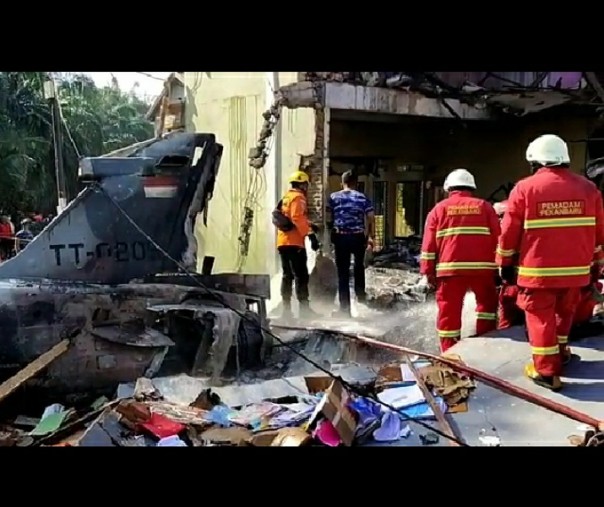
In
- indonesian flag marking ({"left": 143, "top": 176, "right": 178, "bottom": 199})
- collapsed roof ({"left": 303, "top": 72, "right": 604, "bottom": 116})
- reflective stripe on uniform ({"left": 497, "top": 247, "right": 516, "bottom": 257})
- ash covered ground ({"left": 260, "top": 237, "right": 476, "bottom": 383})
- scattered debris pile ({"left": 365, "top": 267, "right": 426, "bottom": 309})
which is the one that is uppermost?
collapsed roof ({"left": 303, "top": 72, "right": 604, "bottom": 116})

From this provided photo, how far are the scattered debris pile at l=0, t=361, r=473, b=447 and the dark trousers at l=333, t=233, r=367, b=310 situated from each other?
3.14m

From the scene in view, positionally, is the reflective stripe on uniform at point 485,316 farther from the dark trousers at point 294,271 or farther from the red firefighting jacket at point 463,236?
the dark trousers at point 294,271

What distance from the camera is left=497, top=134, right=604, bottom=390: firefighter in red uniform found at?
157 inches

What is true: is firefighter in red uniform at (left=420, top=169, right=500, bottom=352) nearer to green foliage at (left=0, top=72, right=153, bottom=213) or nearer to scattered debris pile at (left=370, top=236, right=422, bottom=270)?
scattered debris pile at (left=370, top=236, right=422, bottom=270)

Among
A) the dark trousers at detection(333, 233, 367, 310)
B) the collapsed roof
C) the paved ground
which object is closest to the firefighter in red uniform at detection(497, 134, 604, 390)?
the paved ground

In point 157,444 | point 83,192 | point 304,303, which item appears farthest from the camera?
point 304,303

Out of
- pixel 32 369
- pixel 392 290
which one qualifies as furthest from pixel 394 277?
pixel 32 369

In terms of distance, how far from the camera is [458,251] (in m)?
4.84

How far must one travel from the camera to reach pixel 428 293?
27.7 feet

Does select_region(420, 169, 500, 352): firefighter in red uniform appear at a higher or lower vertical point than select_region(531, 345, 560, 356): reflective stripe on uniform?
higher
